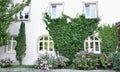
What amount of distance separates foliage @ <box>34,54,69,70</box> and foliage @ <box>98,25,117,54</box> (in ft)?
11.2

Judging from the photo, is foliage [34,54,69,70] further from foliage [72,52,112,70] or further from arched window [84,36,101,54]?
arched window [84,36,101,54]

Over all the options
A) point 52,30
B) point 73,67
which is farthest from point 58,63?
point 52,30

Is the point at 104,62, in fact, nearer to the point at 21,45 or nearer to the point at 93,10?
the point at 93,10

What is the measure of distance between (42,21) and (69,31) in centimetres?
255

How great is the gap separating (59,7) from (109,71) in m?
7.15

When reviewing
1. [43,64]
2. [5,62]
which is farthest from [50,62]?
[5,62]

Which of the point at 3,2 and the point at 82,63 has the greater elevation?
the point at 3,2

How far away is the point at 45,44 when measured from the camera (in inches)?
650

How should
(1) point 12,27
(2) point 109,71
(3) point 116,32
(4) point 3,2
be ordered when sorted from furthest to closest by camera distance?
(1) point 12,27, (3) point 116,32, (4) point 3,2, (2) point 109,71

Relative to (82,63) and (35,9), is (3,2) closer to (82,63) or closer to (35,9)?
(35,9)

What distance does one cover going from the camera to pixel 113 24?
1578 cm

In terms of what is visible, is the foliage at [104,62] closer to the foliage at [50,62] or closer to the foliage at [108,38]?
the foliage at [108,38]

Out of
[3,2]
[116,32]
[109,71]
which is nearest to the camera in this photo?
[109,71]

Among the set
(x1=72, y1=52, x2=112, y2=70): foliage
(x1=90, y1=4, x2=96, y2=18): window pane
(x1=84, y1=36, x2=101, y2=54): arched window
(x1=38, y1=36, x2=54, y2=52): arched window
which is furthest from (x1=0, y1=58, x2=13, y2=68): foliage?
(x1=90, y1=4, x2=96, y2=18): window pane
